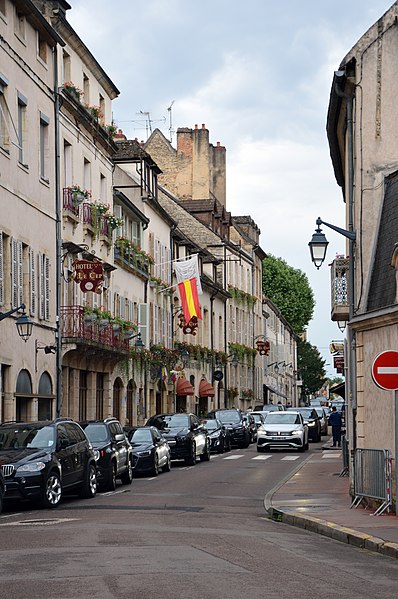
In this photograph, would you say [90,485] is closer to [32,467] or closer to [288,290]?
[32,467]

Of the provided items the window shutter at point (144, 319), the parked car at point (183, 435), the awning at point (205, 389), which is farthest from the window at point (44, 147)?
the awning at point (205, 389)

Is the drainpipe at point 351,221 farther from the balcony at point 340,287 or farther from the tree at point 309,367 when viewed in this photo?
the tree at point 309,367

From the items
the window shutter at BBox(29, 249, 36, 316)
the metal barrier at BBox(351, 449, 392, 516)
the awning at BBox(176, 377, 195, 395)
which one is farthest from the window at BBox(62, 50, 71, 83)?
the awning at BBox(176, 377, 195, 395)

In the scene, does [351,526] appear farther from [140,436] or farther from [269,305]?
[269,305]

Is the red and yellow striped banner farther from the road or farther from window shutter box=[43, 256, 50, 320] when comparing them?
the road

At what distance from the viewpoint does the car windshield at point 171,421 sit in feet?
121

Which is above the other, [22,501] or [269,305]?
[269,305]

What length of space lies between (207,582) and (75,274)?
2454cm

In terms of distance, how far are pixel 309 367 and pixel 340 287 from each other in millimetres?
111888

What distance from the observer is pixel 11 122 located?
30.7 meters

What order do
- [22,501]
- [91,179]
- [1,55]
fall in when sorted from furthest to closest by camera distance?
[91,179], [1,55], [22,501]

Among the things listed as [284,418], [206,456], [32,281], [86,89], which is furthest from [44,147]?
[284,418]

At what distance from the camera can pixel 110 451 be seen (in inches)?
1009

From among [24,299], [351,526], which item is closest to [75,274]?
[24,299]
